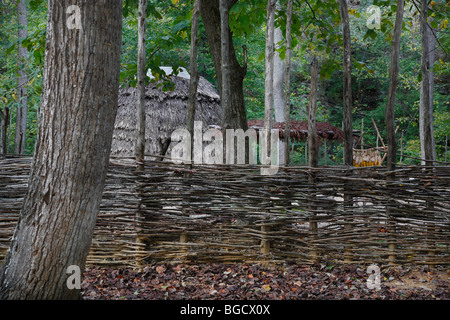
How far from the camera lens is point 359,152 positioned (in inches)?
496

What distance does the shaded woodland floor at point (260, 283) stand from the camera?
142 inches

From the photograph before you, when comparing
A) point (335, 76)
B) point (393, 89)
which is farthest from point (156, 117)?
point (335, 76)

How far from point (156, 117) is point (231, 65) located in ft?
16.3

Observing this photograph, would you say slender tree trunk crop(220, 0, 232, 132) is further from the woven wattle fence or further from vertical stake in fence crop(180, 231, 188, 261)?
vertical stake in fence crop(180, 231, 188, 261)

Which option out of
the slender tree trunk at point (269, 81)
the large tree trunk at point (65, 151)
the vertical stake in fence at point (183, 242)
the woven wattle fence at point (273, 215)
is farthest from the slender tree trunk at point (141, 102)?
the large tree trunk at point (65, 151)

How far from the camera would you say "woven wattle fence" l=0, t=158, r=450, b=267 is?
4.25 metres

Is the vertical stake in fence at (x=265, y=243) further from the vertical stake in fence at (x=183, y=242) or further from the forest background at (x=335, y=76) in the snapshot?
the forest background at (x=335, y=76)

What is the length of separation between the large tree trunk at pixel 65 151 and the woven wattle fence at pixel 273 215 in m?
1.66

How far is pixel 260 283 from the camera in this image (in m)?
3.86

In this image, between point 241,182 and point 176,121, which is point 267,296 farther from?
point 176,121

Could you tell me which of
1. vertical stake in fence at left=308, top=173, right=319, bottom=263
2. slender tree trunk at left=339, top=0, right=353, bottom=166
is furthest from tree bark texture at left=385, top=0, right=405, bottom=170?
vertical stake in fence at left=308, top=173, right=319, bottom=263

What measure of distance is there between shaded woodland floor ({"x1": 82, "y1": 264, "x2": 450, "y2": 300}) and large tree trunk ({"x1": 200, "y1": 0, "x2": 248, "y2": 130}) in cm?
191

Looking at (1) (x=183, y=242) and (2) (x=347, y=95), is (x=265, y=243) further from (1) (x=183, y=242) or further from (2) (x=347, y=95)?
(2) (x=347, y=95)
